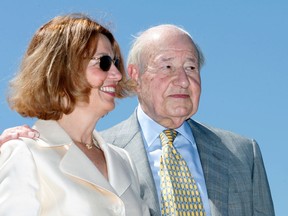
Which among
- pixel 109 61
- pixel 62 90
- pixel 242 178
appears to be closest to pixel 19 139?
pixel 62 90

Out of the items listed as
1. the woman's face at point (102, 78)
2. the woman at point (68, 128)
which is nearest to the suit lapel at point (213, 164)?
the woman at point (68, 128)

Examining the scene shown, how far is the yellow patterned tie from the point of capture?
513cm

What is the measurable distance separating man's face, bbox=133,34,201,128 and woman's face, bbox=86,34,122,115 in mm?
1457

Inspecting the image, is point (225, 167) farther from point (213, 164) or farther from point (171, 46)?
point (171, 46)

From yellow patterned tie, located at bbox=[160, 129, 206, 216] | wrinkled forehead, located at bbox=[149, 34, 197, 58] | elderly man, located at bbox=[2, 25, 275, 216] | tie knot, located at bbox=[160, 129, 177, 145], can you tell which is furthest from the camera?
wrinkled forehead, located at bbox=[149, 34, 197, 58]

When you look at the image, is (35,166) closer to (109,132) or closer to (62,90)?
(62,90)

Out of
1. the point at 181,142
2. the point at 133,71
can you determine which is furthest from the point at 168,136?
the point at 133,71

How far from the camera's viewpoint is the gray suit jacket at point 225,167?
5336 millimetres

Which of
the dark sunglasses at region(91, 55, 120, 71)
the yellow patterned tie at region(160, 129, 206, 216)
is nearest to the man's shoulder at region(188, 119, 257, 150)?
the yellow patterned tie at region(160, 129, 206, 216)

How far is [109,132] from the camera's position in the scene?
18.6 ft

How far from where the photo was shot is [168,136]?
562cm

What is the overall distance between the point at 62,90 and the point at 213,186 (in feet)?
6.08

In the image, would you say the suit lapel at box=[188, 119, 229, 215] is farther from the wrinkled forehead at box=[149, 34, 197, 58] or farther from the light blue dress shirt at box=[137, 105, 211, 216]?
the wrinkled forehead at box=[149, 34, 197, 58]

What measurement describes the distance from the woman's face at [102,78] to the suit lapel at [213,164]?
1.49 meters
